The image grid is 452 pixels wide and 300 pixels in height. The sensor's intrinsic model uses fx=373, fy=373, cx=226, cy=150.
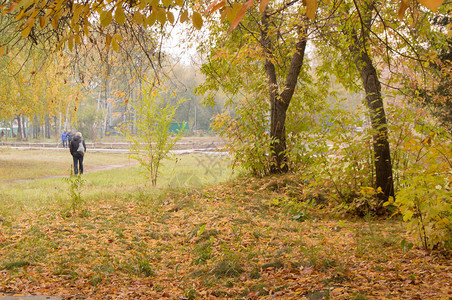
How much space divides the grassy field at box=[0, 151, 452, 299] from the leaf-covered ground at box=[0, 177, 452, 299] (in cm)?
1

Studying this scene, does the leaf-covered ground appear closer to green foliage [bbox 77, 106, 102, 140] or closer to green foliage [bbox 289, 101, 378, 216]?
green foliage [bbox 289, 101, 378, 216]

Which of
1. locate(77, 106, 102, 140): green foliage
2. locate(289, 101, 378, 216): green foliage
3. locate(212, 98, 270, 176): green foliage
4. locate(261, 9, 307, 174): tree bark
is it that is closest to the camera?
locate(289, 101, 378, 216): green foliage

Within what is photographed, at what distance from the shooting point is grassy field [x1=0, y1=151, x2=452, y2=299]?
3.30 m

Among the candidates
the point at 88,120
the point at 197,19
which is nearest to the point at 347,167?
the point at 197,19

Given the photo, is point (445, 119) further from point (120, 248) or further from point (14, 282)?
point (14, 282)

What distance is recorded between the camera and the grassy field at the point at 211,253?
3.30m

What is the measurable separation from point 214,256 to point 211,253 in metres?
0.09

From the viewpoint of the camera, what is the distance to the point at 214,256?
436 centimetres

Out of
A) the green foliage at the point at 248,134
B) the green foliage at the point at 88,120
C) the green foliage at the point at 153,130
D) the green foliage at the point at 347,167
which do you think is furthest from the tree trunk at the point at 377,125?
the green foliage at the point at 88,120

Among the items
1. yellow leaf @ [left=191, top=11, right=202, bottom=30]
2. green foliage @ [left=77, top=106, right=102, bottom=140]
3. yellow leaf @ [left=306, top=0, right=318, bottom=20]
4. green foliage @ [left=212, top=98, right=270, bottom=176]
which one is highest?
green foliage @ [left=77, top=106, right=102, bottom=140]

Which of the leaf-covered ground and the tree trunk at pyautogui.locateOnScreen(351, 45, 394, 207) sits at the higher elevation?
the tree trunk at pyautogui.locateOnScreen(351, 45, 394, 207)

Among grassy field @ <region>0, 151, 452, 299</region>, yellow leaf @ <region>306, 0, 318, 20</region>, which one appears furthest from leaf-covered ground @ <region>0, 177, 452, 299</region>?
yellow leaf @ <region>306, 0, 318, 20</region>

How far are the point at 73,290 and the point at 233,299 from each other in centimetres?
151

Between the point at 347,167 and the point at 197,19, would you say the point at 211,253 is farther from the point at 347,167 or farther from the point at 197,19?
the point at 197,19
